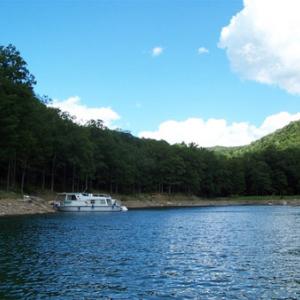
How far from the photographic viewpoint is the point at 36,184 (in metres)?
114

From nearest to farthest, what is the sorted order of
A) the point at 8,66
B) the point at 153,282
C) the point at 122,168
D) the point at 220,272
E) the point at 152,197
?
the point at 153,282, the point at 220,272, the point at 8,66, the point at 122,168, the point at 152,197

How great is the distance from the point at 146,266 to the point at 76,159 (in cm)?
8360

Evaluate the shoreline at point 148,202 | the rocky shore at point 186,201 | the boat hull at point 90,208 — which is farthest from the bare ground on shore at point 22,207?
the rocky shore at point 186,201

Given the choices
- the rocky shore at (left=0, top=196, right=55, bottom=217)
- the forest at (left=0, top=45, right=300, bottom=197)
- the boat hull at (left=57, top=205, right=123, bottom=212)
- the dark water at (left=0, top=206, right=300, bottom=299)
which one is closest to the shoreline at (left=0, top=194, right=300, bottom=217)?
the rocky shore at (left=0, top=196, right=55, bottom=217)

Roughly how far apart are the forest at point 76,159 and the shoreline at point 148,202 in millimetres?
5785

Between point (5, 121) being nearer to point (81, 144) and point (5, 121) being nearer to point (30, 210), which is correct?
point (30, 210)

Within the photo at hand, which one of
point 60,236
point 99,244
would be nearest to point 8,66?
point 60,236

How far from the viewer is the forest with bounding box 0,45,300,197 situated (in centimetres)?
8281

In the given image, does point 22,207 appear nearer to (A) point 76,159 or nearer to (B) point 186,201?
(A) point 76,159

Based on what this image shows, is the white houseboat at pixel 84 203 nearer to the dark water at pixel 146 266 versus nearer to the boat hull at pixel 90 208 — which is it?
the boat hull at pixel 90 208

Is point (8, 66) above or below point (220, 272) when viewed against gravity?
above

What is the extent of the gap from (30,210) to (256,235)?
42297 mm

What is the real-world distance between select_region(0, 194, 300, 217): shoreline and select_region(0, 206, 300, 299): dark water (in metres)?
28.9

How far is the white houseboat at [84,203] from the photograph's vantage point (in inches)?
3639
